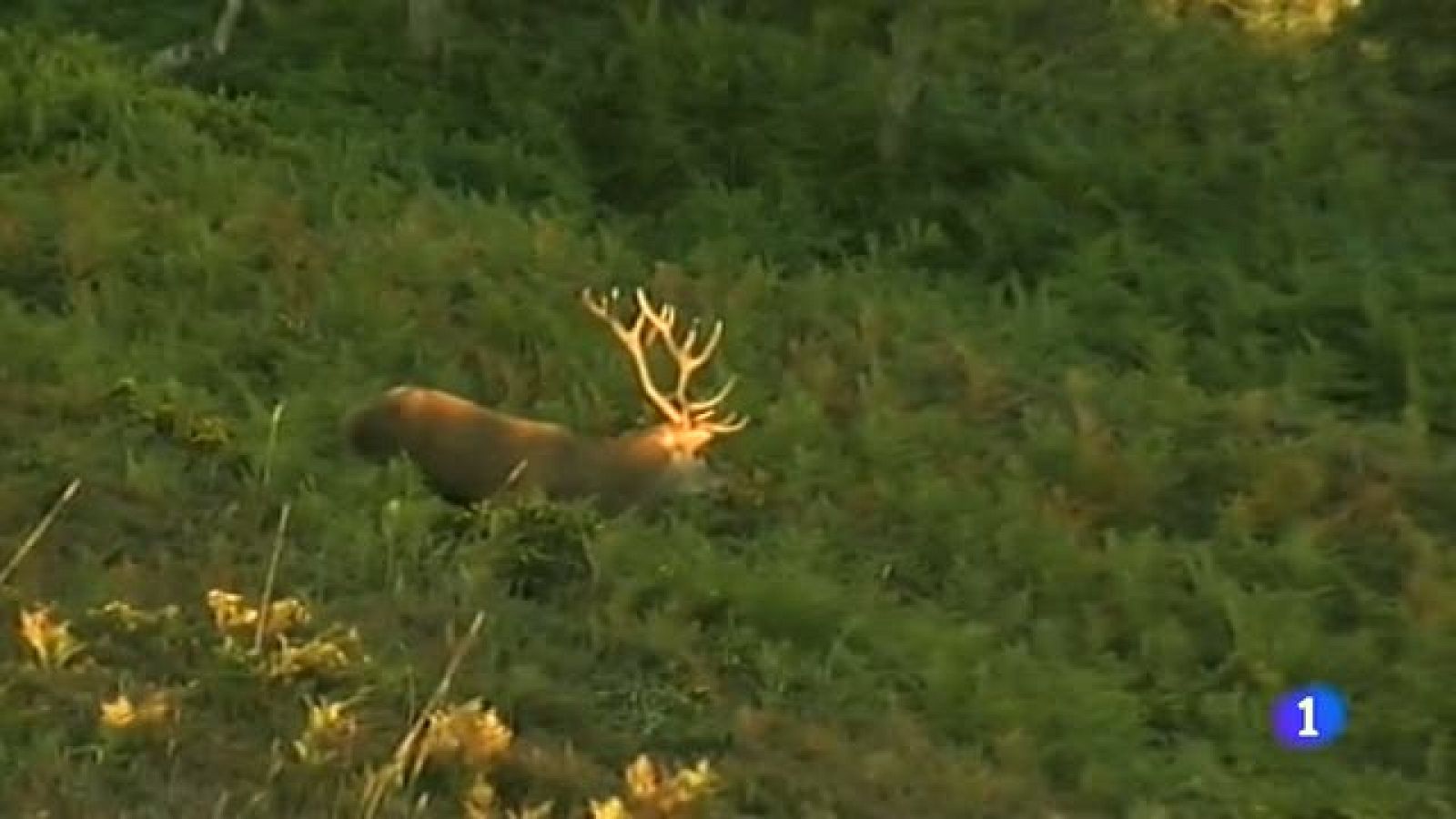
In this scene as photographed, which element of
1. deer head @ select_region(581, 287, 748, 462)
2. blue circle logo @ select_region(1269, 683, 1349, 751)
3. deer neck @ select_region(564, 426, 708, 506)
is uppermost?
deer head @ select_region(581, 287, 748, 462)

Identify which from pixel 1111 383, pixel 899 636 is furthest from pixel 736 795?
pixel 1111 383

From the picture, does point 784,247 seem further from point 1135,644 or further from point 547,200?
point 1135,644

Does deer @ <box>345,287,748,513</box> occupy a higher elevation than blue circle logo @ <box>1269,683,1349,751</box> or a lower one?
higher

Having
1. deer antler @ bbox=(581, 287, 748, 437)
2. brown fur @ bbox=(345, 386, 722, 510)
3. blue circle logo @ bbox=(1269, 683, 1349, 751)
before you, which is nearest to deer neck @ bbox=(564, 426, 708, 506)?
brown fur @ bbox=(345, 386, 722, 510)

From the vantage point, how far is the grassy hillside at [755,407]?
19.1ft

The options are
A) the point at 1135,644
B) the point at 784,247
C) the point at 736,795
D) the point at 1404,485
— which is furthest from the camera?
the point at 784,247

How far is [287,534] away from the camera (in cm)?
701

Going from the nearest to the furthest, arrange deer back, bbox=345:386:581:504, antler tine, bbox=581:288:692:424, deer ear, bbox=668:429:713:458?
deer back, bbox=345:386:581:504
deer ear, bbox=668:429:713:458
antler tine, bbox=581:288:692:424

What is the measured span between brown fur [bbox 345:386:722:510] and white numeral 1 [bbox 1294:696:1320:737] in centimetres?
198

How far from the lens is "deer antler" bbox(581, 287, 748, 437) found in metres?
8.49

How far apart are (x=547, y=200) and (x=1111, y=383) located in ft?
10.9

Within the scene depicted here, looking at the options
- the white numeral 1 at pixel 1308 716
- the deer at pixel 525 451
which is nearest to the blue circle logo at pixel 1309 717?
the white numeral 1 at pixel 1308 716

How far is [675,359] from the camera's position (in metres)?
9.35

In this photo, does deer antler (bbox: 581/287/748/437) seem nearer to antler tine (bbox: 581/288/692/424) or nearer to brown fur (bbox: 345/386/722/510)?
antler tine (bbox: 581/288/692/424)
